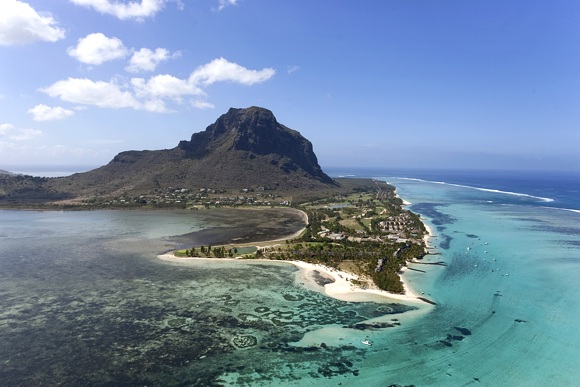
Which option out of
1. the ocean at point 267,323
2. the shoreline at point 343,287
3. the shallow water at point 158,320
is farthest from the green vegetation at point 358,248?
the shallow water at point 158,320

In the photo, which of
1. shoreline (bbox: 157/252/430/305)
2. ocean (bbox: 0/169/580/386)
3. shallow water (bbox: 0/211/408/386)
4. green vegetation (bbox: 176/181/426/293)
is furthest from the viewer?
green vegetation (bbox: 176/181/426/293)

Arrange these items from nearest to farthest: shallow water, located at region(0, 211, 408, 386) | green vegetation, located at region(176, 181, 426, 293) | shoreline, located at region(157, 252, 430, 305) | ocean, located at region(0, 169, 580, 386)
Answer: shallow water, located at region(0, 211, 408, 386)
ocean, located at region(0, 169, 580, 386)
shoreline, located at region(157, 252, 430, 305)
green vegetation, located at region(176, 181, 426, 293)

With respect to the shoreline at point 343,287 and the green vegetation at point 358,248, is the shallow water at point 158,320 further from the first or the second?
the green vegetation at point 358,248

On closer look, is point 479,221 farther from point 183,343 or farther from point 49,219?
point 49,219

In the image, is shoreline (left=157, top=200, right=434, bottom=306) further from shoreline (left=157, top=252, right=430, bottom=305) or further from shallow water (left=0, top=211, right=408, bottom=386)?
shallow water (left=0, top=211, right=408, bottom=386)

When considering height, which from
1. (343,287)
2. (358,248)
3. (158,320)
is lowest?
(343,287)

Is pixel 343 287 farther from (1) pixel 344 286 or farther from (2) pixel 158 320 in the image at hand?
(2) pixel 158 320

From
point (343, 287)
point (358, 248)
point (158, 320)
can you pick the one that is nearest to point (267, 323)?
point (158, 320)

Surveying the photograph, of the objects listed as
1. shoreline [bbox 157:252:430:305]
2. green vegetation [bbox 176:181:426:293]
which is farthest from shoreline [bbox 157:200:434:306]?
green vegetation [bbox 176:181:426:293]
